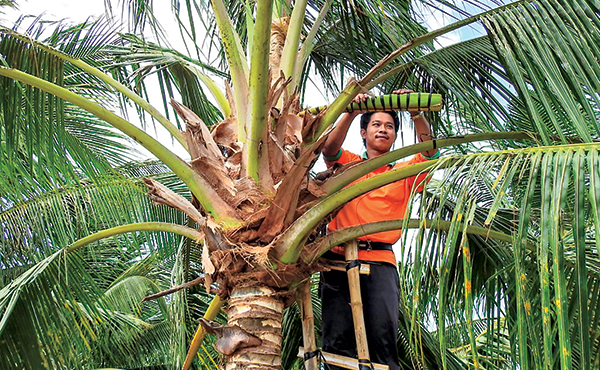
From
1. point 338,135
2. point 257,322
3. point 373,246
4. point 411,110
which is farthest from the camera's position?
point 338,135

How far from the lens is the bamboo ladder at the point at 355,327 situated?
2869 millimetres

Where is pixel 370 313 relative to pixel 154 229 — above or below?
below

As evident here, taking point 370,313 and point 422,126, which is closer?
point 370,313

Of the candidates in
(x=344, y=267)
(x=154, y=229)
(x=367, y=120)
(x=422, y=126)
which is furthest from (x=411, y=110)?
(x=154, y=229)

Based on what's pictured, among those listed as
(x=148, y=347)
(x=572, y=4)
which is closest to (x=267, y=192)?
(x=572, y=4)

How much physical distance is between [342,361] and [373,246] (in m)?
0.57

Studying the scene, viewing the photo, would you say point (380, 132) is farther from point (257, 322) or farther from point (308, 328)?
point (257, 322)

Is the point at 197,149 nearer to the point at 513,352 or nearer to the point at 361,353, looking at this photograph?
the point at 361,353

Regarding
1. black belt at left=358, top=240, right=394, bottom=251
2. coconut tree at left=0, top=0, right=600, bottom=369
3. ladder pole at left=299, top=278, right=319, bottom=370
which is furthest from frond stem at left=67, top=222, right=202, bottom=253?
black belt at left=358, top=240, right=394, bottom=251

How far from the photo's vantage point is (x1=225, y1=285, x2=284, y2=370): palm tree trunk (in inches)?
103

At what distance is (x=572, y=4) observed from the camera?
2.49m

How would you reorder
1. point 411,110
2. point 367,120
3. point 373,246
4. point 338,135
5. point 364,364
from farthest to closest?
point 367,120 < point 338,135 < point 373,246 < point 411,110 < point 364,364

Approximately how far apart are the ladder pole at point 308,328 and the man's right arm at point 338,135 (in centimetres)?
67

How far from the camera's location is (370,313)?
10.1ft
